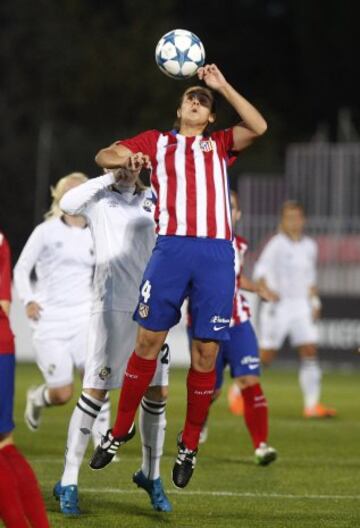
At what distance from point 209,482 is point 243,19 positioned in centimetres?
3832

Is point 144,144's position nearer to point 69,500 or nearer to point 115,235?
point 115,235

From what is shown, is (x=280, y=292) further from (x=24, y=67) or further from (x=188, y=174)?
(x=24, y=67)

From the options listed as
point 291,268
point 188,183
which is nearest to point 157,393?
point 188,183

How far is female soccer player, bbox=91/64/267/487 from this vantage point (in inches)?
379

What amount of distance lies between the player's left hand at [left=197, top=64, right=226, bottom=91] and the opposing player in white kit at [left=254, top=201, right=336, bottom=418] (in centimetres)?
831

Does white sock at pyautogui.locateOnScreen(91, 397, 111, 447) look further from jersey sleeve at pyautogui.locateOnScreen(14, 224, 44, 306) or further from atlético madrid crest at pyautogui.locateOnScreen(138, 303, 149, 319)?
atlético madrid crest at pyautogui.locateOnScreen(138, 303, 149, 319)

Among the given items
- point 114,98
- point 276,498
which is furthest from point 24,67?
point 276,498

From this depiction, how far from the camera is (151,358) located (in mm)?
9797

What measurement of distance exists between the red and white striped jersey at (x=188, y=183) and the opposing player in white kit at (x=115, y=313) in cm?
54

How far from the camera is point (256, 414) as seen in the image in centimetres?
1309

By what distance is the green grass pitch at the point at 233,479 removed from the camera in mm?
9914

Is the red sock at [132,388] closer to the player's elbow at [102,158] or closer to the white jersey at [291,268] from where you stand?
the player's elbow at [102,158]

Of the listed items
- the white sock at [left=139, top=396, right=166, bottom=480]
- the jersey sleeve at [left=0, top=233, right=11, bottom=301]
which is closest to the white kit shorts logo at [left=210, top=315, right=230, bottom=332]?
the white sock at [left=139, top=396, right=166, bottom=480]

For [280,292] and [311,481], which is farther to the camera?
[280,292]
